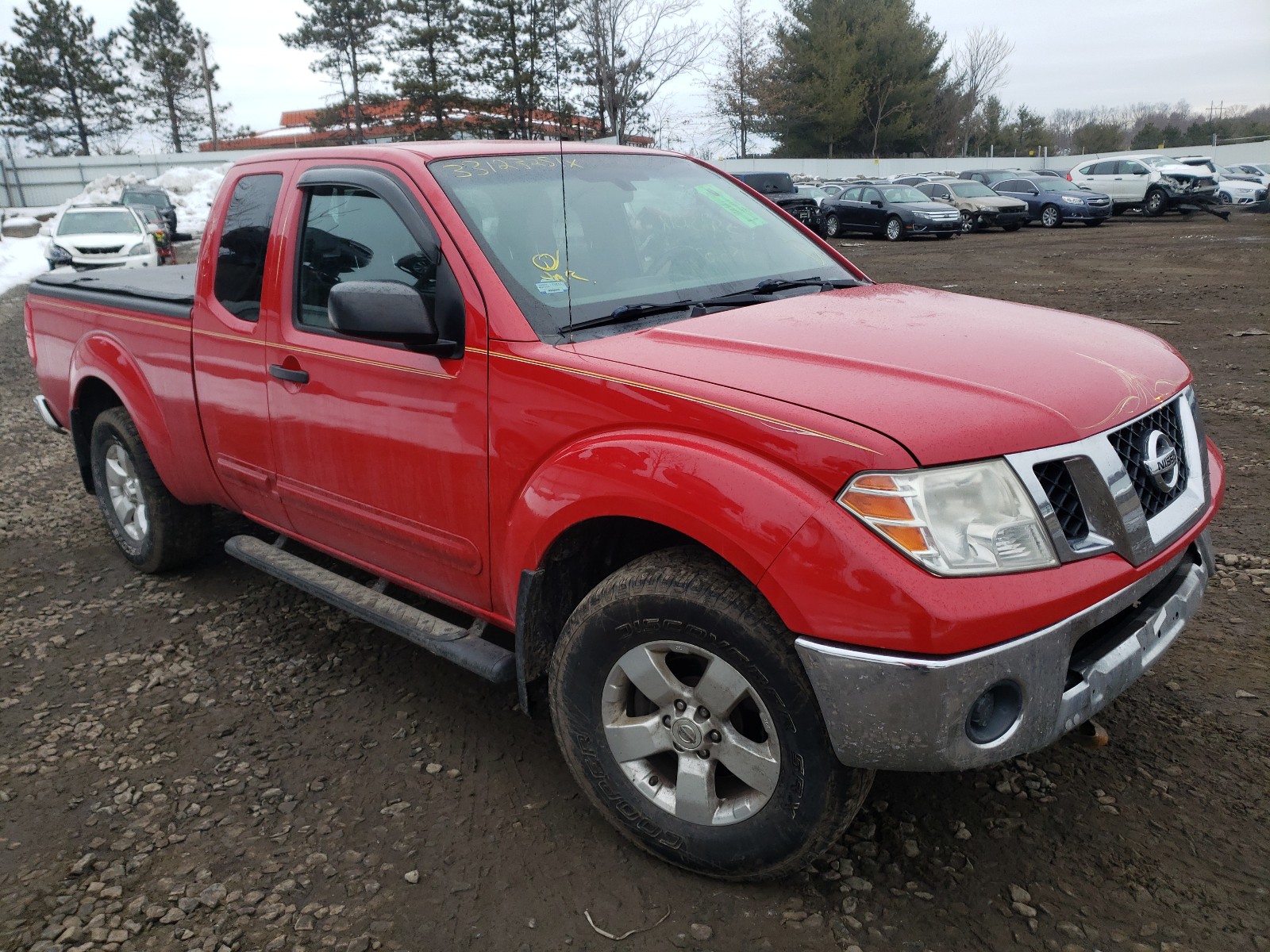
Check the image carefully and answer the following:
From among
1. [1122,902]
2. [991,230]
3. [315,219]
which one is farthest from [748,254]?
[991,230]

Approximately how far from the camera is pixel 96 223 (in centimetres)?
1838

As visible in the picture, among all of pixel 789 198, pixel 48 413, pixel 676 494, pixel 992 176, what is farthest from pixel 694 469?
pixel 992 176

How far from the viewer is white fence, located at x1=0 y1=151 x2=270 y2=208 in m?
44.6

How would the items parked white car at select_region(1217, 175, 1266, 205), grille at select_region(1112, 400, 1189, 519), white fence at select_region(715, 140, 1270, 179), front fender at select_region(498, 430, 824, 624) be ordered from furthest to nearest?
white fence at select_region(715, 140, 1270, 179) < parked white car at select_region(1217, 175, 1266, 205) < grille at select_region(1112, 400, 1189, 519) < front fender at select_region(498, 430, 824, 624)

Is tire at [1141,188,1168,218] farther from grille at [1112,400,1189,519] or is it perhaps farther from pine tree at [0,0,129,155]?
pine tree at [0,0,129,155]

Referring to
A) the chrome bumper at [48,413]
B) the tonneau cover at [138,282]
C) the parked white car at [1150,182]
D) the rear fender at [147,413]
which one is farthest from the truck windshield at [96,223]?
the parked white car at [1150,182]

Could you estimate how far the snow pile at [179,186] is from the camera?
39812 millimetres

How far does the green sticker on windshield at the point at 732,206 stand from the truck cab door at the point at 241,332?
1571 mm

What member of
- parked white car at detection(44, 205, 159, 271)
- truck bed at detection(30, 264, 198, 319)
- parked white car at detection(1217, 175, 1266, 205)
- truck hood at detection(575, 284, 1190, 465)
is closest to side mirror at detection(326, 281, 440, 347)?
truck hood at detection(575, 284, 1190, 465)

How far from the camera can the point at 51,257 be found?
58.3 ft

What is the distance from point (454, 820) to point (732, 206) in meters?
2.40

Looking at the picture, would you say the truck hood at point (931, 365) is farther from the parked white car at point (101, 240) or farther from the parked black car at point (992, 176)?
the parked black car at point (992, 176)

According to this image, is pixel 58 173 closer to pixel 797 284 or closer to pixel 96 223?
pixel 96 223

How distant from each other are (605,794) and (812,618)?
91 cm
